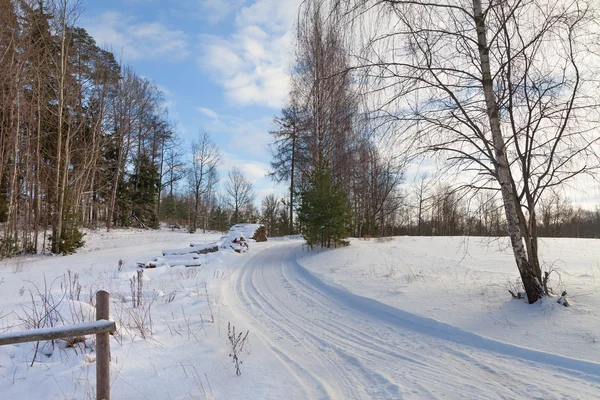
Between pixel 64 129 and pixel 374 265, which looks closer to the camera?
pixel 374 265

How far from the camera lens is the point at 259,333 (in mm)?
4754

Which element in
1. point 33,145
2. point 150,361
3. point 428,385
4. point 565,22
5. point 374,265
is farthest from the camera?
point 33,145

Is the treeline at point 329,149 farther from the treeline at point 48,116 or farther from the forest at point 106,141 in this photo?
the treeline at point 48,116

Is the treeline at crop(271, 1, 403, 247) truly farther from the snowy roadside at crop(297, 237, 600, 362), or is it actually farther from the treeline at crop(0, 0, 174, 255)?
the treeline at crop(0, 0, 174, 255)

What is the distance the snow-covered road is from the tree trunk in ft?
5.45

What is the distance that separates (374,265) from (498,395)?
6533 millimetres

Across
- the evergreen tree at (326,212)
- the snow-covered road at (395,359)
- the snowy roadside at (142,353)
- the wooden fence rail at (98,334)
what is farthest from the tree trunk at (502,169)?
the evergreen tree at (326,212)

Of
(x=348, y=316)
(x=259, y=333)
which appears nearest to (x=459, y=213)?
(x=348, y=316)

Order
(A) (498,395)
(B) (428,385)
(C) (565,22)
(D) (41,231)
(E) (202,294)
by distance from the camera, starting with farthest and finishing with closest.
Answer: (D) (41,231) < (E) (202,294) < (C) (565,22) < (B) (428,385) < (A) (498,395)

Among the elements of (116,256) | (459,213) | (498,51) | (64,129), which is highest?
(64,129)

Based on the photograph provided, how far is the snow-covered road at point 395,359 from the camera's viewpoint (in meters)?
3.03

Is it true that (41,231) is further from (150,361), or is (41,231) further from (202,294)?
(150,361)

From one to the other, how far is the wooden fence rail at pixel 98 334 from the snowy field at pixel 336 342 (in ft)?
1.21

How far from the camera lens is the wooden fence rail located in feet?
7.75
